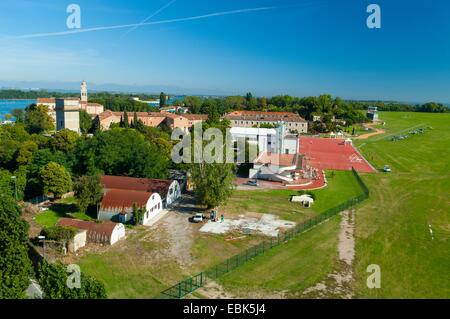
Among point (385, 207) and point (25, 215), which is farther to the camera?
point (385, 207)

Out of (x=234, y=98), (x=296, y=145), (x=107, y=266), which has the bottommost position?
(x=107, y=266)

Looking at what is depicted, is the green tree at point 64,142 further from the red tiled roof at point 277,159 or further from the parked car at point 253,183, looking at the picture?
the red tiled roof at point 277,159

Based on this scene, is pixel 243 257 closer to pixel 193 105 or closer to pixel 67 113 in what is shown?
Result: pixel 67 113

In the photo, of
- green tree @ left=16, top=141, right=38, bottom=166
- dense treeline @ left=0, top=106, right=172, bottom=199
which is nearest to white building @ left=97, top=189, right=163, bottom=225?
dense treeline @ left=0, top=106, right=172, bottom=199

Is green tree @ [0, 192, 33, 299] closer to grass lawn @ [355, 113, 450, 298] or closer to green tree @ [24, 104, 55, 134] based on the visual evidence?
grass lawn @ [355, 113, 450, 298]

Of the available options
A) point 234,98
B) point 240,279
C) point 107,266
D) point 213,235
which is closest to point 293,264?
point 240,279

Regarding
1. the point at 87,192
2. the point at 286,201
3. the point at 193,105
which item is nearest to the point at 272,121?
the point at 193,105

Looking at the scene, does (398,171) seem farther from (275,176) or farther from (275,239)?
(275,239)

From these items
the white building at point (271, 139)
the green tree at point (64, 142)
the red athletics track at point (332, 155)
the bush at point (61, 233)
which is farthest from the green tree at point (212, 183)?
the red athletics track at point (332, 155)
